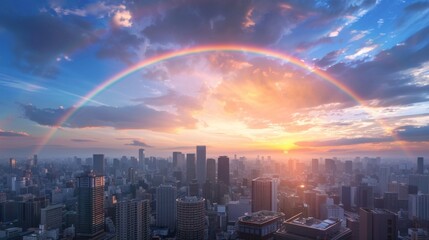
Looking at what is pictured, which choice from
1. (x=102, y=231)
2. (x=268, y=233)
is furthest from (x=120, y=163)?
(x=268, y=233)

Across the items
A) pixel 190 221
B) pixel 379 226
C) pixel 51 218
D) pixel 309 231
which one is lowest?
pixel 51 218

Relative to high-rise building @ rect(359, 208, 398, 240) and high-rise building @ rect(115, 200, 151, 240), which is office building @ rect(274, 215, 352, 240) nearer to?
high-rise building @ rect(359, 208, 398, 240)

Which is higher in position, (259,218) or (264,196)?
(259,218)

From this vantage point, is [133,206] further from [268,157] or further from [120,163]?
[268,157]

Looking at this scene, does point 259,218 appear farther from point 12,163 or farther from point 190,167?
point 12,163

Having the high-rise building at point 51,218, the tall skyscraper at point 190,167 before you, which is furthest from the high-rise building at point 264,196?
the tall skyscraper at point 190,167

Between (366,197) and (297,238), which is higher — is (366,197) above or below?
below

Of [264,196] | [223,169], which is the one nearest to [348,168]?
[223,169]
